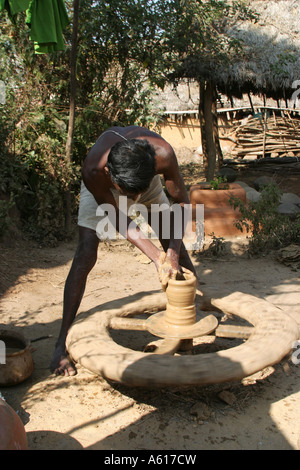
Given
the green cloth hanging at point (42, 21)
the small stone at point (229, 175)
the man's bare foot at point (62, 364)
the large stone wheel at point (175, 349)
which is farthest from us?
the small stone at point (229, 175)

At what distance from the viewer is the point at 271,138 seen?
14.6 meters

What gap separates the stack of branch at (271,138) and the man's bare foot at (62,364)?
12.5 m

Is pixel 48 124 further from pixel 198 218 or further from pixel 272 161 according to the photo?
pixel 272 161

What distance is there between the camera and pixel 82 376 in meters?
2.80

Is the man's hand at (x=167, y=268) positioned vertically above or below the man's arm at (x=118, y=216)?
below

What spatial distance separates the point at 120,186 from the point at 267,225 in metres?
3.68

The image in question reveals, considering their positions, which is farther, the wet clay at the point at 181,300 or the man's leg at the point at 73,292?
the man's leg at the point at 73,292

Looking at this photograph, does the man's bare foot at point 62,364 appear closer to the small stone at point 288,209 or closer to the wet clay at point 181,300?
the wet clay at point 181,300

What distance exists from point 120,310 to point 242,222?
3070 mm

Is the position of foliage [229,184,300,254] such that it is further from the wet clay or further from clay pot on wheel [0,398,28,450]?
clay pot on wheel [0,398,28,450]

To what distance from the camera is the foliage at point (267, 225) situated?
5.55 meters

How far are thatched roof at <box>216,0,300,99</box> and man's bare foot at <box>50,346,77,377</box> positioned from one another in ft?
25.1

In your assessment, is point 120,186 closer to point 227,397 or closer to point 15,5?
point 227,397

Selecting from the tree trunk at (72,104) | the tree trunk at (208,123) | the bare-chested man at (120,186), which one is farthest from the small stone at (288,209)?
the bare-chested man at (120,186)
